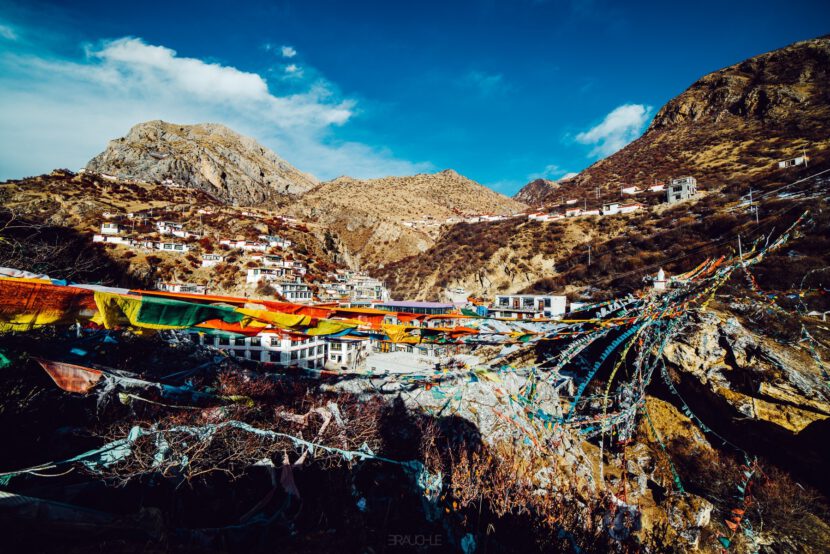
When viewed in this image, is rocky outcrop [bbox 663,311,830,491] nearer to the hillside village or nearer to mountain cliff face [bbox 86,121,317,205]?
the hillside village

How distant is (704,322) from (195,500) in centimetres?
1846

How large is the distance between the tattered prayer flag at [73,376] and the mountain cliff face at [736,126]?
59.4m

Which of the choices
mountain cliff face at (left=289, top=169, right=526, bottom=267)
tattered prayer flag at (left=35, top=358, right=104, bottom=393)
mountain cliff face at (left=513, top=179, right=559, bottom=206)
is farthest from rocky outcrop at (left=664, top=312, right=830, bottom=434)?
mountain cliff face at (left=513, top=179, right=559, bottom=206)

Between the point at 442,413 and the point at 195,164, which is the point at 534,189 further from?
the point at 442,413

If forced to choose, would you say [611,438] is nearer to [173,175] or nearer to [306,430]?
[306,430]

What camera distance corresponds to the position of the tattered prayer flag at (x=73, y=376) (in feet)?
24.2

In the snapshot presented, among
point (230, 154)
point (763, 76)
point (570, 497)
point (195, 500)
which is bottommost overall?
point (570, 497)

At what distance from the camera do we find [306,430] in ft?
33.2

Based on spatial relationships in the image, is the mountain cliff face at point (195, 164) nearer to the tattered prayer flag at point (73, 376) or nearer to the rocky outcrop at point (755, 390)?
the tattered prayer flag at point (73, 376)

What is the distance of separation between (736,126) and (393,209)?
7082 centimetres

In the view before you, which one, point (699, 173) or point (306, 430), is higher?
point (699, 173)

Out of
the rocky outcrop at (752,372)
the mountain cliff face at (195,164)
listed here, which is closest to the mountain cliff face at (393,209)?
the mountain cliff face at (195,164)

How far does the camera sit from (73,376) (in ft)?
24.9

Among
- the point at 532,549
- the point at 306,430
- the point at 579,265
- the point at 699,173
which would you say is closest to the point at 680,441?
the point at 532,549
